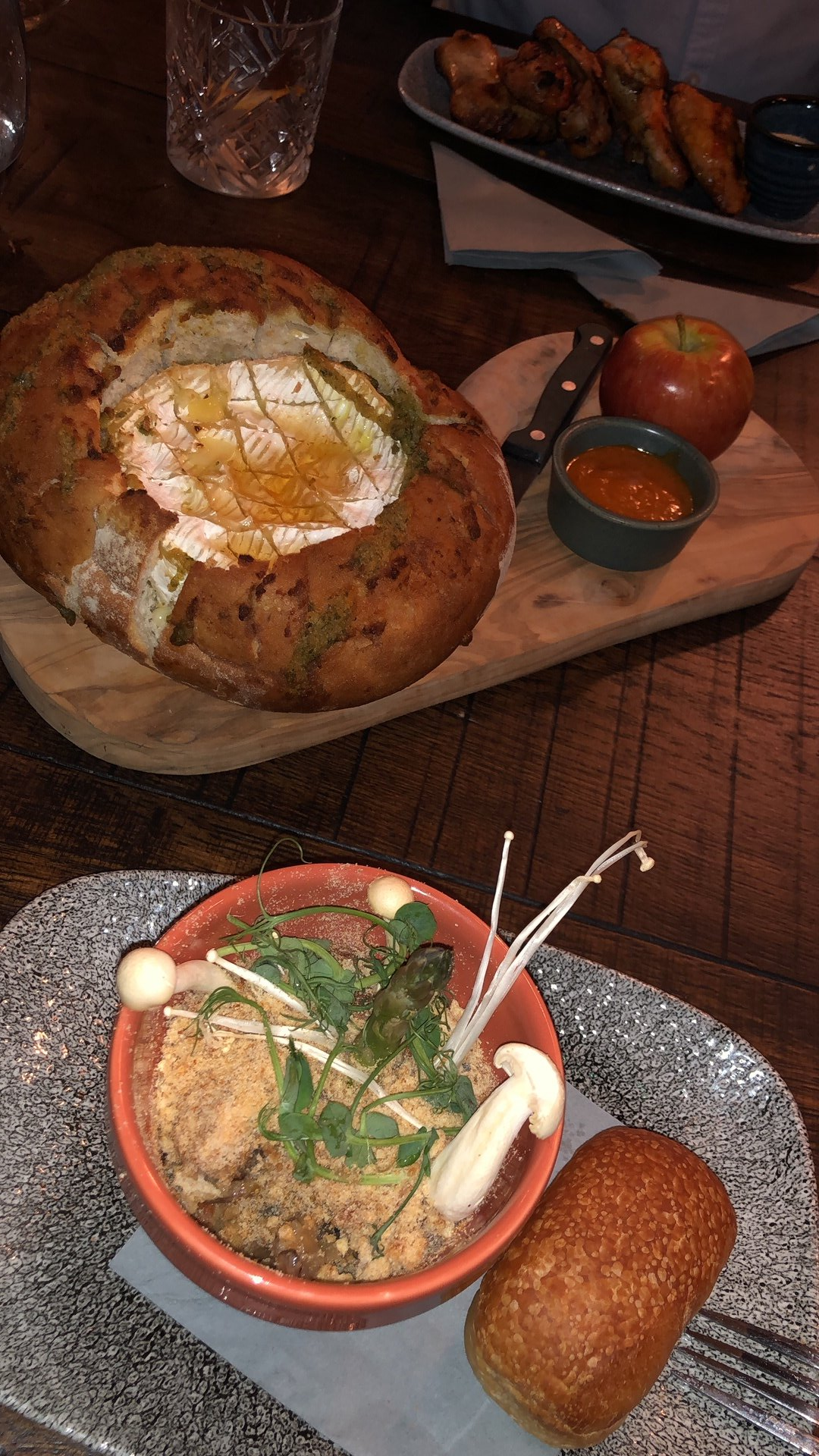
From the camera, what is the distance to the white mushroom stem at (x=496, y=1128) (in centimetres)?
100

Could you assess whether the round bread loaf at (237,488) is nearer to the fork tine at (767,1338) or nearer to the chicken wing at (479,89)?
the fork tine at (767,1338)

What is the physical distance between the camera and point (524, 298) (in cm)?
242

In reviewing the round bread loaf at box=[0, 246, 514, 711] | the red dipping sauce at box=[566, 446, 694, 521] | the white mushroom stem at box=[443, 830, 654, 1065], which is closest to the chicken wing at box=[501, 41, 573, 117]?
the red dipping sauce at box=[566, 446, 694, 521]

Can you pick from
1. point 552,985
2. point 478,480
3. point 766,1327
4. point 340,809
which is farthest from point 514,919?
point 478,480

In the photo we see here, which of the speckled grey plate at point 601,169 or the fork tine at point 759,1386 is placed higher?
the speckled grey plate at point 601,169

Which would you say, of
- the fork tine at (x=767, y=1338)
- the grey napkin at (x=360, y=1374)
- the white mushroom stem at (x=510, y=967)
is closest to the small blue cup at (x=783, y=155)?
the white mushroom stem at (x=510, y=967)

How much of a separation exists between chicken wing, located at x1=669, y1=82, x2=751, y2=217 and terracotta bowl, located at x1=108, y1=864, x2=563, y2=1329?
7.33 feet

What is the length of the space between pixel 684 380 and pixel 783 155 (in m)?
0.97

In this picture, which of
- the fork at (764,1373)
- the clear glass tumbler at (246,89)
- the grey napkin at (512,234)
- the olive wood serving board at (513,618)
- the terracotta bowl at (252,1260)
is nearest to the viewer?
the terracotta bowl at (252,1260)

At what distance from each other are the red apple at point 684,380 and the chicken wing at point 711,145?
70 centimetres

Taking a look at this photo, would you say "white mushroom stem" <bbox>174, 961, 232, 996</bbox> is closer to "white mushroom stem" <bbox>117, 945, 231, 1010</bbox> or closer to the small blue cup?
"white mushroom stem" <bbox>117, 945, 231, 1010</bbox>

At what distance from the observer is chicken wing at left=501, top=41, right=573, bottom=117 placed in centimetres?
252

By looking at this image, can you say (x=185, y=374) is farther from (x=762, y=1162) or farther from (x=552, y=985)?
(x=762, y=1162)

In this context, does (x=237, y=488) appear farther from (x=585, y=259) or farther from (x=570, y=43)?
(x=570, y=43)
